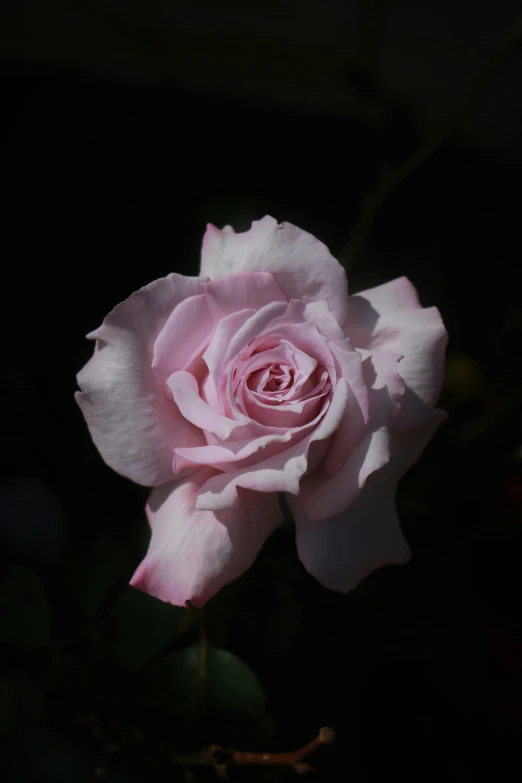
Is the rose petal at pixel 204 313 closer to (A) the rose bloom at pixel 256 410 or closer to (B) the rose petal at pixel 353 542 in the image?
(A) the rose bloom at pixel 256 410

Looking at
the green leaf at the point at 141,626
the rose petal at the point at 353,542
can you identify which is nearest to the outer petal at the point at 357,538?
the rose petal at the point at 353,542

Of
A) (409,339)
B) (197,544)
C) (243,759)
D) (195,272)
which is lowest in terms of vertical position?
(243,759)

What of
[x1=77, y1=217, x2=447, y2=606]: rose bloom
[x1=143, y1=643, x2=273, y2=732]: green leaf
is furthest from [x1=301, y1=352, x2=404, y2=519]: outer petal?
[x1=143, y1=643, x2=273, y2=732]: green leaf

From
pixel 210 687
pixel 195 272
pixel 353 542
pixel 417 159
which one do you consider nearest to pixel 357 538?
pixel 353 542

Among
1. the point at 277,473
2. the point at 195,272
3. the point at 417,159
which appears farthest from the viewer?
the point at 195,272

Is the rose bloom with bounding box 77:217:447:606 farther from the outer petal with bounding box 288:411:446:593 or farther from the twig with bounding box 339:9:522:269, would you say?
the twig with bounding box 339:9:522:269

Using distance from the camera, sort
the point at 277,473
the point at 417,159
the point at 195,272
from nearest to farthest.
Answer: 1. the point at 277,473
2. the point at 417,159
3. the point at 195,272

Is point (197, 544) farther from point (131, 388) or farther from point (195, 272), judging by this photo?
point (195, 272)
